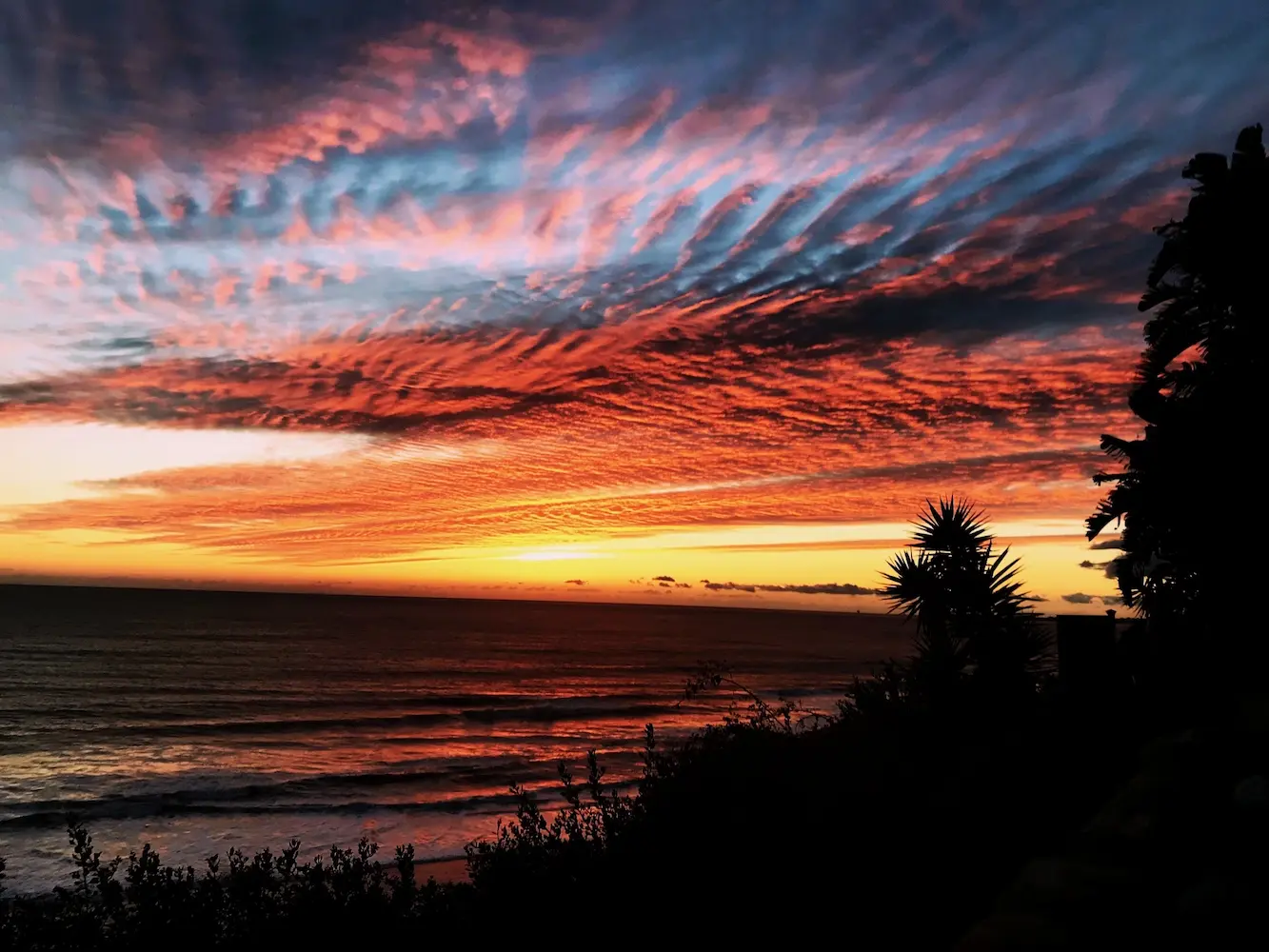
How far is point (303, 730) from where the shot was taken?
1448 inches

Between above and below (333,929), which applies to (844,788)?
above

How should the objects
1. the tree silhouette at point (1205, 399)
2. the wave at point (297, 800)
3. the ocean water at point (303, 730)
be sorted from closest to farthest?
the tree silhouette at point (1205, 399) < the ocean water at point (303, 730) < the wave at point (297, 800)

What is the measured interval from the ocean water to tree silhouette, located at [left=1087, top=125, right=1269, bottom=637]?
49.4ft

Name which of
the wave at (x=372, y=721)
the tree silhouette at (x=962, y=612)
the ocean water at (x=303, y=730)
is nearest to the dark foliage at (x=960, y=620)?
the tree silhouette at (x=962, y=612)

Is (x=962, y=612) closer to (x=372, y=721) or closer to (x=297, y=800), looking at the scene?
(x=297, y=800)

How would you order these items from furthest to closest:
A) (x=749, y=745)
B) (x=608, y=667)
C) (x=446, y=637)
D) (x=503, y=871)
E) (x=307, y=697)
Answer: (x=446, y=637) < (x=608, y=667) < (x=307, y=697) < (x=749, y=745) < (x=503, y=871)

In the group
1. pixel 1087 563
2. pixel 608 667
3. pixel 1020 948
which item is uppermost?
pixel 1087 563

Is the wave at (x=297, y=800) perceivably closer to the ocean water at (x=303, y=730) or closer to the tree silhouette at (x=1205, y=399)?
the ocean water at (x=303, y=730)

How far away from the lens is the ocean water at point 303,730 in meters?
21.6

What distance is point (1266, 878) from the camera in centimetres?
350

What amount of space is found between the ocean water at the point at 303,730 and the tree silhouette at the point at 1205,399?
1504 centimetres

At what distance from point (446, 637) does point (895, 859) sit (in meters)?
107

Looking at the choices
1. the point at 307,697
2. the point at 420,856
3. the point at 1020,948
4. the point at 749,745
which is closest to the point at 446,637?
the point at 307,697

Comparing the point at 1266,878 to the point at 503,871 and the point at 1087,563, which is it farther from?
the point at 1087,563
